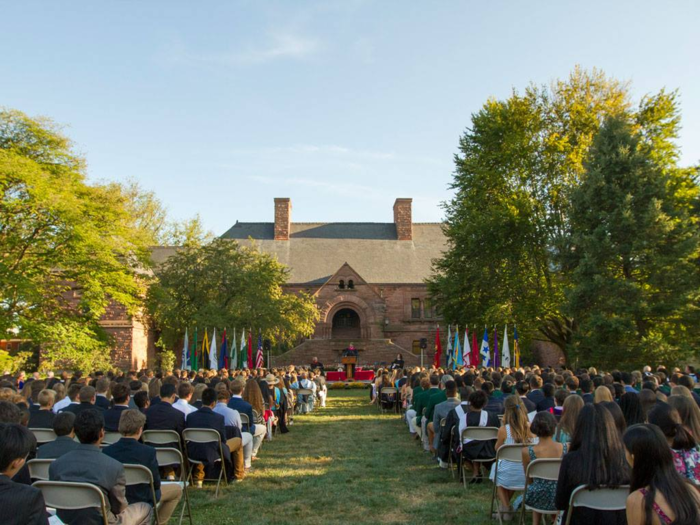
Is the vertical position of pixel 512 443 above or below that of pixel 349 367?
above

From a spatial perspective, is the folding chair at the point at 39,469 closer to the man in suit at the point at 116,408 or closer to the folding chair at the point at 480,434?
the man in suit at the point at 116,408

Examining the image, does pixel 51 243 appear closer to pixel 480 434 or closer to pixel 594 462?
pixel 480 434

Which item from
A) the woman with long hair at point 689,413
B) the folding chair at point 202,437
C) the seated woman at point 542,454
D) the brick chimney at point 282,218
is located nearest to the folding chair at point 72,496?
the folding chair at point 202,437

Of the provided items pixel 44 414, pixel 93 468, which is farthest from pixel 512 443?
pixel 44 414

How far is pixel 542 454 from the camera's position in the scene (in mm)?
6234

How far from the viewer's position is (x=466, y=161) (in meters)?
32.1

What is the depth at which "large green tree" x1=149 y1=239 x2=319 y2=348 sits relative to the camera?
34.8 m

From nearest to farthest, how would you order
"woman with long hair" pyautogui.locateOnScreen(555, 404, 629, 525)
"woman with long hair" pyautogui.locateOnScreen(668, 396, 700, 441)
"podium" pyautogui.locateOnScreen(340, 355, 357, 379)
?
1. "woman with long hair" pyautogui.locateOnScreen(555, 404, 629, 525)
2. "woman with long hair" pyautogui.locateOnScreen(668, 396, 700, 441)
3. "podium" pyautogui.locateOnScreen(340, 355, 357, 379)

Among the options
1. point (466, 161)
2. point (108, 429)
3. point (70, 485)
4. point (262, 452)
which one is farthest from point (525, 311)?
point (70, 485)

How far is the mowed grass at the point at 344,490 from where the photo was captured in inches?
299

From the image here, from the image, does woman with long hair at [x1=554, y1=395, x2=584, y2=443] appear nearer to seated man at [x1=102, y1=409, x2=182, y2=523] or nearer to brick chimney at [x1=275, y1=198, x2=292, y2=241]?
seated man at [x1=102, y1=409, x2=182, y2=523]

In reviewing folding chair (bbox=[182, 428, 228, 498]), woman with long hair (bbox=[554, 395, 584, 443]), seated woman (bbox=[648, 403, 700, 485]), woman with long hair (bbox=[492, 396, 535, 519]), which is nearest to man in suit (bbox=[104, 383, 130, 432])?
folding chair (bbox=[182, 428, 228, 498])

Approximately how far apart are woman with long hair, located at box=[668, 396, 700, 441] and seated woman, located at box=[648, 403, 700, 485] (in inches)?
2.9

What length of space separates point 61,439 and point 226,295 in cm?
3082
